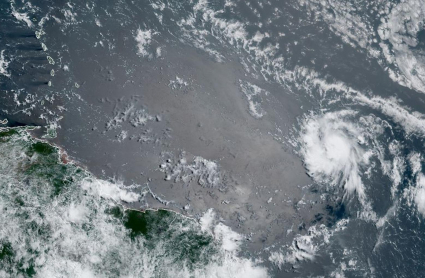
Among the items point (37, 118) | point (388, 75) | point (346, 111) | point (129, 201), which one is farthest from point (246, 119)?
point (37, 118)

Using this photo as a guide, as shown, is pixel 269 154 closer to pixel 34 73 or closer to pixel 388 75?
pixel 388 75

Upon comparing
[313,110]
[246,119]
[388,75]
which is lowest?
[246,119]

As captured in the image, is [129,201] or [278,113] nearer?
[129,201]

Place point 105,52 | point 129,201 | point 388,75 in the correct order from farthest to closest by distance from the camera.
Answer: point 388,75, point 105,52, point 129,201

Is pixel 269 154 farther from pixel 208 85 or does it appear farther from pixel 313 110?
pixel 208 85

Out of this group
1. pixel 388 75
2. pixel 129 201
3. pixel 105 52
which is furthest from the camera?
pixel 388 75

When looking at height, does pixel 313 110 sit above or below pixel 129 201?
above
